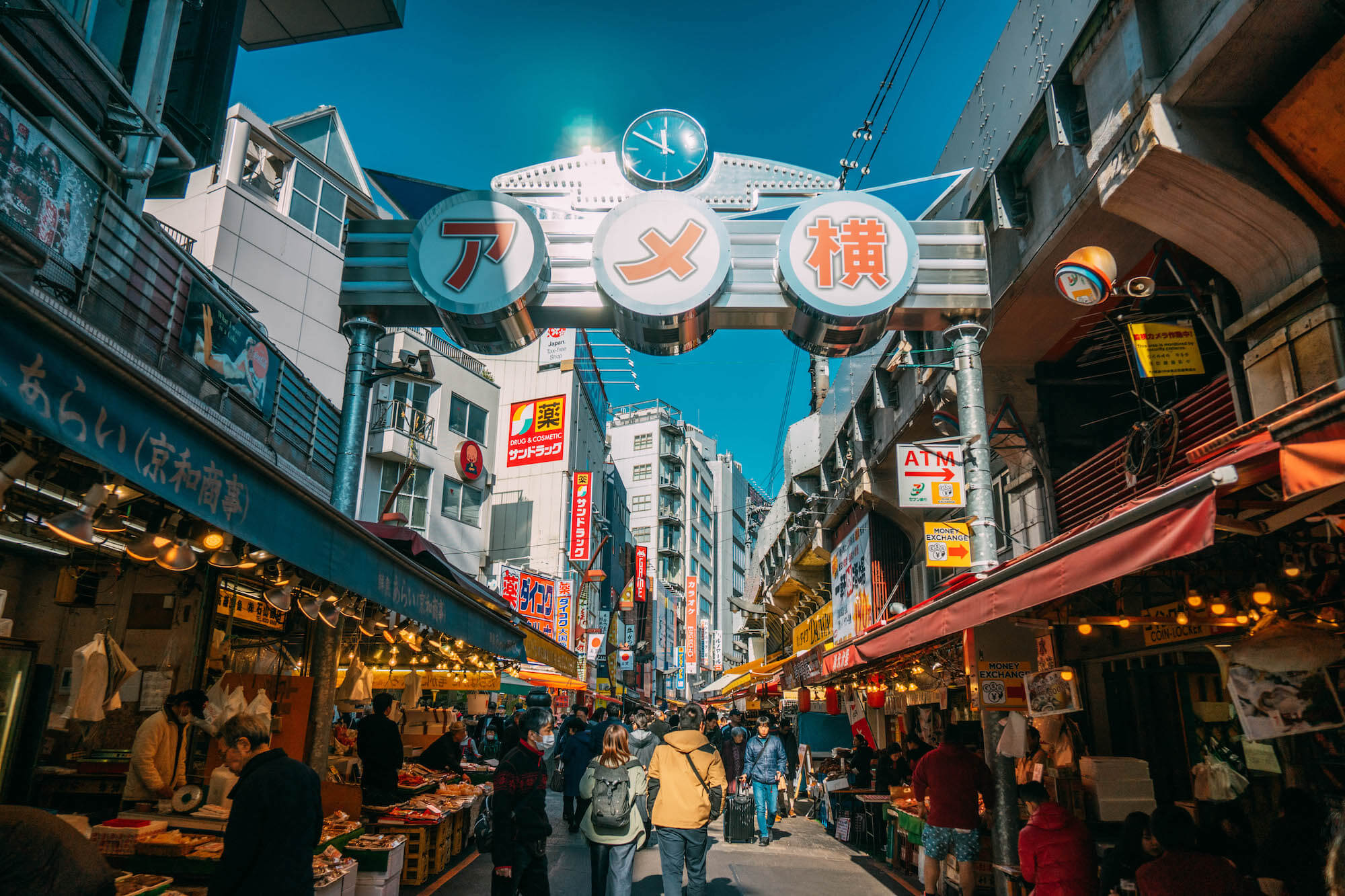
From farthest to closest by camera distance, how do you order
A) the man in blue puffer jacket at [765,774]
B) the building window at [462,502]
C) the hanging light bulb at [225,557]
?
the building window at [462,502] < the man in blue puffer jacket at [765,774] < the hanging light bulb at [225,557]

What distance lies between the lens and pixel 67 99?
9.31m

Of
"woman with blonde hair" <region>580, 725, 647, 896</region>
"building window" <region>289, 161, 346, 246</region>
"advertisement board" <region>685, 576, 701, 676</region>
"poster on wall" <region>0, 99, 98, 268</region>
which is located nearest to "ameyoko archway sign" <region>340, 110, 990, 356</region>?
"poster on wall" <region>0, 99, 98, 268</region>

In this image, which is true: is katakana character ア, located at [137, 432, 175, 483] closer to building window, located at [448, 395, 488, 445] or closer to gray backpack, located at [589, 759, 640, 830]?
gray backpack, located at [589, 759, 640, 830]

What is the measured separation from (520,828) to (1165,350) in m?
8.11

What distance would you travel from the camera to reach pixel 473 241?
482 inches

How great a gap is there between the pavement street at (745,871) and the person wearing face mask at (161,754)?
9.13 feet

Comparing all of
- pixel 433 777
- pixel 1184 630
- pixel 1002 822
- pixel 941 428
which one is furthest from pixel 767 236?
pixel 433 777

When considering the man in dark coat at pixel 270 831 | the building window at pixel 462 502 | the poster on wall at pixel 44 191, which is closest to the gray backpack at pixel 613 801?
the man in dark coat at pixel 270 831

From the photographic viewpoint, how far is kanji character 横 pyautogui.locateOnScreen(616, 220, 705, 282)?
465 inches

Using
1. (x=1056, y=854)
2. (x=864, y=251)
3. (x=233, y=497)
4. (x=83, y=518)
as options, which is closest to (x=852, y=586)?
(x=864, y=251)

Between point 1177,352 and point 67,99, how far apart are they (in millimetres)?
12726

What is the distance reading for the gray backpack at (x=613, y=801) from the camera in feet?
24.3

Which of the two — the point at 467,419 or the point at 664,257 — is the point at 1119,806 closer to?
the point at 664,257

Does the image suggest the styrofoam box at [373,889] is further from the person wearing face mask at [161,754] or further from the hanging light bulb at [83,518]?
the hanging light bulb at [83,518]
